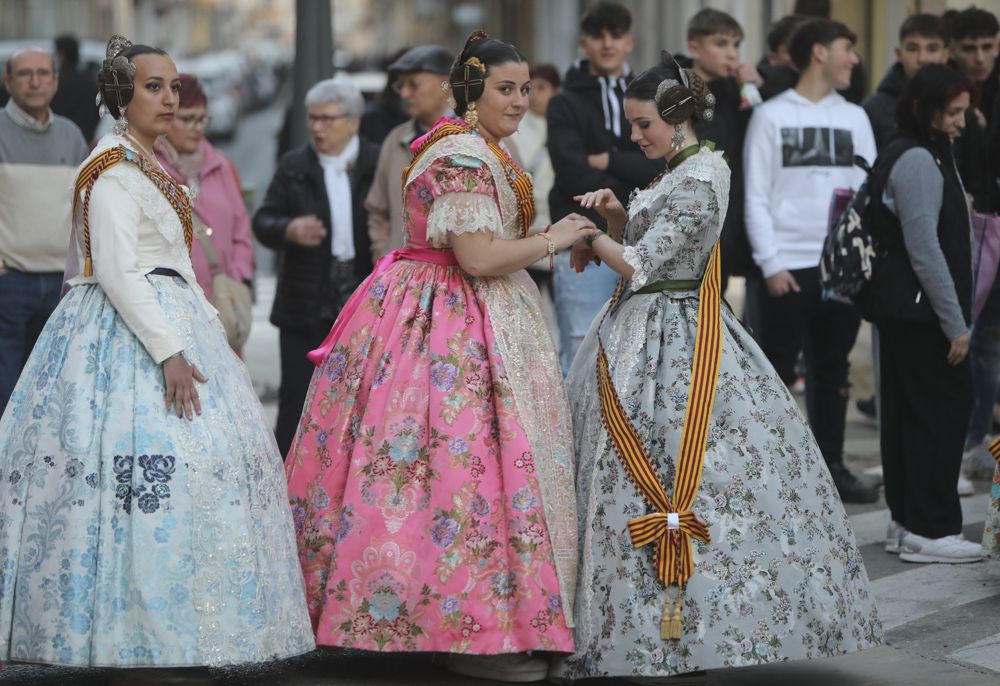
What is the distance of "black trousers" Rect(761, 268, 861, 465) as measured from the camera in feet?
26.3

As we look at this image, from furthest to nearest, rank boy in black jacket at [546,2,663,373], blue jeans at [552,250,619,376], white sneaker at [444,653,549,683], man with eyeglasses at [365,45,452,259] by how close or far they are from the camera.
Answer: blue jeans at [552,250,619,376] < boy in black jacket at [546,2,663,373] < man with eyeglasses at [365,45,452,259] < white sneaker at [444,653,549,683]

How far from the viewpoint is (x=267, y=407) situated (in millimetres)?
10883

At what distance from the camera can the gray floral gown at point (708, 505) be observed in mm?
5082

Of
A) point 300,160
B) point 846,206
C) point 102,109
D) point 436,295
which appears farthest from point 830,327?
point 102,109

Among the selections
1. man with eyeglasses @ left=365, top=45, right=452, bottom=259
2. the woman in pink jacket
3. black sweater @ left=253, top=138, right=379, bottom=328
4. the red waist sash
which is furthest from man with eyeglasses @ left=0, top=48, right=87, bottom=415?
the red waist sash

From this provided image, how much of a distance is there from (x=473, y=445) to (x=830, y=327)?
131 inches

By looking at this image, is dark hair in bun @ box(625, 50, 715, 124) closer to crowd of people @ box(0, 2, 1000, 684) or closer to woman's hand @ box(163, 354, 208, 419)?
crowd of people @ box(0, 2, 1000, 684)

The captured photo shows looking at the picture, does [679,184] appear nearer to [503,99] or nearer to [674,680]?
[503,99]

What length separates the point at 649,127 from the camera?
18.0 ft

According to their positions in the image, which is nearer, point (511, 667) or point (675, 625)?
point (675, 625)

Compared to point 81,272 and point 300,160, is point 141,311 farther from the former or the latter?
point 300,160

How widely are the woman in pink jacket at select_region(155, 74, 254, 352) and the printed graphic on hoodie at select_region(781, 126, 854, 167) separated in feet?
8.32

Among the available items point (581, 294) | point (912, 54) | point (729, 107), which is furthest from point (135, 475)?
point (912, 54)

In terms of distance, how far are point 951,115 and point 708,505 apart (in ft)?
7.19
